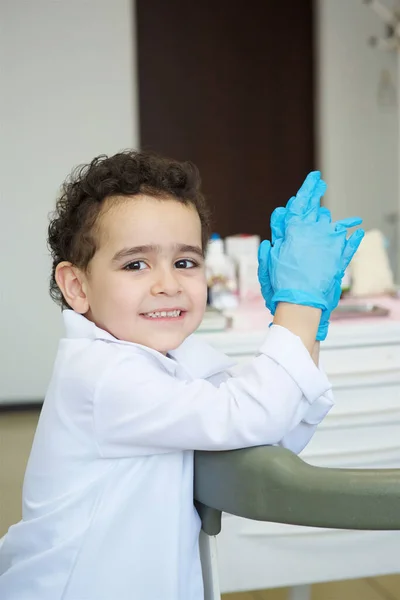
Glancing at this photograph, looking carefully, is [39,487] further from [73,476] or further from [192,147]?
[192,147]

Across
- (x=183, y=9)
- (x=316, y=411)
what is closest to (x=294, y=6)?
(x=183, y=9)

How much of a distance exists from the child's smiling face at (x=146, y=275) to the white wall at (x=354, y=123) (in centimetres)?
340

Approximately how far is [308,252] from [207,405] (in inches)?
8.1

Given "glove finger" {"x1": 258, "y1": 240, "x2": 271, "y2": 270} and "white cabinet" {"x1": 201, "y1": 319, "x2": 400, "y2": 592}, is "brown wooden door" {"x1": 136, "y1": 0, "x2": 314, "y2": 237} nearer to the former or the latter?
"white cabinet" {"x1": 201, "y1": 319, "x2": 400, "y2": 592}

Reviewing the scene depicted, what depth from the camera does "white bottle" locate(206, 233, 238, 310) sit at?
2119 mm

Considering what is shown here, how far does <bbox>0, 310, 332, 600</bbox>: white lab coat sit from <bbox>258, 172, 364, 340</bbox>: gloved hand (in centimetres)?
6

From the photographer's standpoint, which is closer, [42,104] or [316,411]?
[316,411]

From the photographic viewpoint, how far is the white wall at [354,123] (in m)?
4.12

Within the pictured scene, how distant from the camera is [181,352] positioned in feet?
3.11

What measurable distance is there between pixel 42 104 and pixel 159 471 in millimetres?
3004

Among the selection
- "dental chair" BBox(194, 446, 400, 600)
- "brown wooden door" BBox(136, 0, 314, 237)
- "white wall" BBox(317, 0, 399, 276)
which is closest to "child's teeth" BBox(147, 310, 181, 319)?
"dental chair" BBox(194, 446, 400, 600)

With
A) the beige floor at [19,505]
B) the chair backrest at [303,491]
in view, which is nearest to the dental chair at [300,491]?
the chair backrest at [303,491]

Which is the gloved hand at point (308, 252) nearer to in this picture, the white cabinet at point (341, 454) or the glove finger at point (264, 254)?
the glove finger at point (264, 254)

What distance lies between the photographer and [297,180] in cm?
445
